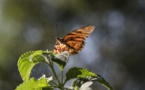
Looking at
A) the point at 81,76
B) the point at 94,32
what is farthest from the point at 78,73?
the point at 94,32

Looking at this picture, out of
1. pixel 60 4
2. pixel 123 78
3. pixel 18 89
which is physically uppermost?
pixel 60 4

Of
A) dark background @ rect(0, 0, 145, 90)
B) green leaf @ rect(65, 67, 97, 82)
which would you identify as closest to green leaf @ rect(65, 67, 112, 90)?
green leaf @ rect(65, 67, 97, 82)

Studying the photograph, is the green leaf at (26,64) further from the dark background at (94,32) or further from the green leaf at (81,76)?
the dark background at (94,32)

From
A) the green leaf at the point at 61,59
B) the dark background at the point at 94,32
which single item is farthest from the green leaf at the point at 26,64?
the dark background at the point at 94,32

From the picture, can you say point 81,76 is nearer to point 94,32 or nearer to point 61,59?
point 61,59

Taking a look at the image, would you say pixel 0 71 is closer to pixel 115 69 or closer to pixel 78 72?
pixel 115 69

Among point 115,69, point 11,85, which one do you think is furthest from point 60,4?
point 11,85

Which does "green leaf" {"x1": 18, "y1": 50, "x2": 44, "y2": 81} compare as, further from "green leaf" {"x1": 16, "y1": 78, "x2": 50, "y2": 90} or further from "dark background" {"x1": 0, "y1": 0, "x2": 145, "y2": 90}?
"dark background" {"x1": 0, "y1": 0, "x2": 145, "y2": 90}
